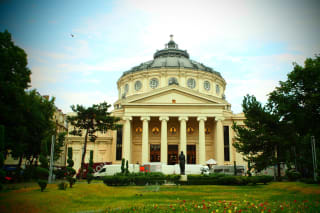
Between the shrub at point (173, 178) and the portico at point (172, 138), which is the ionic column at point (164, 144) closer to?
the portico at point (172, 138)

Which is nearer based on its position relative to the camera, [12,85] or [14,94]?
[12,85]

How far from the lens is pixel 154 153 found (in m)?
54.1

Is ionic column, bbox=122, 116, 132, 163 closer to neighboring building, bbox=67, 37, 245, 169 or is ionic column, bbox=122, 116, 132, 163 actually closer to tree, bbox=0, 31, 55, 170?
neighboring building, bbox=67, 37, 245, 169

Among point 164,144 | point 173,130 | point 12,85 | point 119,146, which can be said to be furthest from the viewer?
point 173,130

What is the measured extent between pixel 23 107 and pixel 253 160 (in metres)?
26.2

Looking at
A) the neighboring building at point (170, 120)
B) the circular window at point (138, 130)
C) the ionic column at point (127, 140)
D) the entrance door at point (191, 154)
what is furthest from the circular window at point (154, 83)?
the entrance door at point (191, 154)

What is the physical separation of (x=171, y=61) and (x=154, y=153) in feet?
78.1

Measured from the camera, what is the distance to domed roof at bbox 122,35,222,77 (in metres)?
65.4

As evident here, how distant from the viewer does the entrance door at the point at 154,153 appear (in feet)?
177

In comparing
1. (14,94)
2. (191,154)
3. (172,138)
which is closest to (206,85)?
(172,138)

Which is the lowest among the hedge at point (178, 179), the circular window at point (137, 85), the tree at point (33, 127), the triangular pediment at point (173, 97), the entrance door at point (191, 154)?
the hedge at point (178, 179)

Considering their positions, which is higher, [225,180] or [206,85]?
[206,85]

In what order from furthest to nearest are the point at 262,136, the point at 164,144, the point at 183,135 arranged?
1. the point at 183,135
2. the point at 164,144
3. the point at 262,136

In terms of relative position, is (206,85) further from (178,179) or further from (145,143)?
(178,179)
